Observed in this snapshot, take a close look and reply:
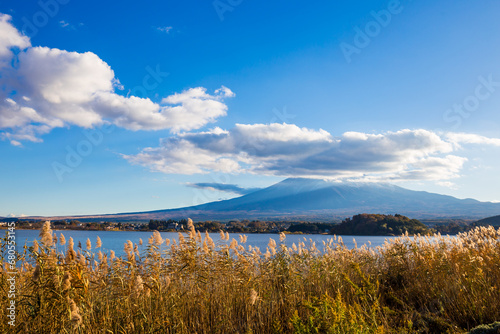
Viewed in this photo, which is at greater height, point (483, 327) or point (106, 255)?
point (106, 255)

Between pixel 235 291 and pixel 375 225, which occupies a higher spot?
pixel 235 291

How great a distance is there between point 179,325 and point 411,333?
9.85 feet

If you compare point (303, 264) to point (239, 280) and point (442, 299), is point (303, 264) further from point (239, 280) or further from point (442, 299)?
point (442, 299)

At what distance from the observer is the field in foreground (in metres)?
3.71

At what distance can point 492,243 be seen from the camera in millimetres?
7824

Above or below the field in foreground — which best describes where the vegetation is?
below

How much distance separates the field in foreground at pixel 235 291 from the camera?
146 inches

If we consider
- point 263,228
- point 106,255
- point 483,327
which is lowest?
point 263,228

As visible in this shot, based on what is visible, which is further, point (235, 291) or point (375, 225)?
point (375, 225)

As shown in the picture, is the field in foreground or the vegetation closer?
the field in foreground

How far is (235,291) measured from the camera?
17.1 ft

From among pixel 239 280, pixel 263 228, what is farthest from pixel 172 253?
pixel 263 228

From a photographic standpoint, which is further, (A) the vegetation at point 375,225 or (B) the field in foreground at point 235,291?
(A) the vegetation at point 375,225

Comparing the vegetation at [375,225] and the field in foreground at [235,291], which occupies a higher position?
the field in foreground at [235,291]
